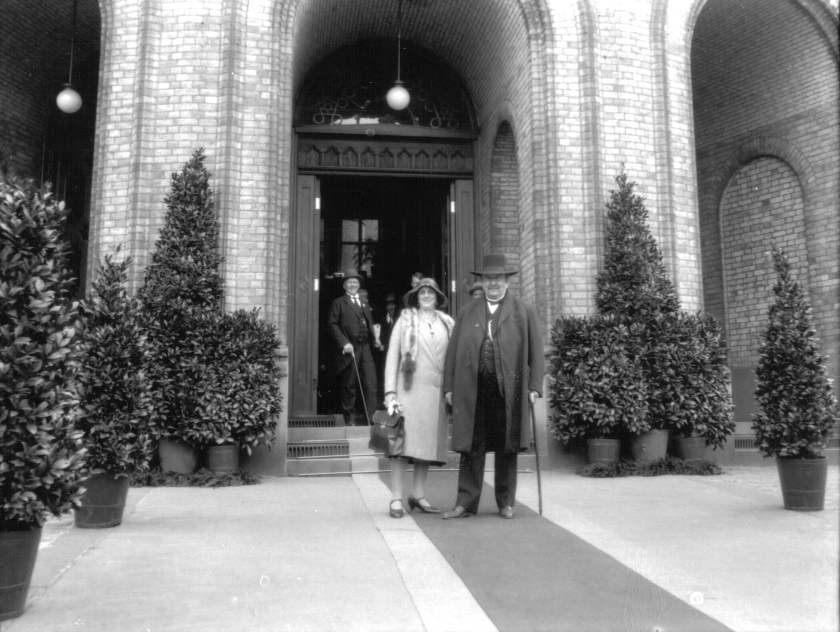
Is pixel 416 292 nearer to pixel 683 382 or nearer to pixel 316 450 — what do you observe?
pixel 316 450

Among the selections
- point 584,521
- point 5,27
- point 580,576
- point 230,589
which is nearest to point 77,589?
point 230,589

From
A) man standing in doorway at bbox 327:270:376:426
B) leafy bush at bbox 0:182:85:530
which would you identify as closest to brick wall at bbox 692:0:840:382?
man standing in doorway at bbox 327:270:376:426

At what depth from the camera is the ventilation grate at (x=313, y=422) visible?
1027 cm

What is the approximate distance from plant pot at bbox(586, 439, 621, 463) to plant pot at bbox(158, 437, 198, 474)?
4.40 m

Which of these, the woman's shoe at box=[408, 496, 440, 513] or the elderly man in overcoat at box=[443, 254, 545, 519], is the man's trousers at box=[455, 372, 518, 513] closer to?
the elderly man in overcoat at box=[443, 254, 545, 519]

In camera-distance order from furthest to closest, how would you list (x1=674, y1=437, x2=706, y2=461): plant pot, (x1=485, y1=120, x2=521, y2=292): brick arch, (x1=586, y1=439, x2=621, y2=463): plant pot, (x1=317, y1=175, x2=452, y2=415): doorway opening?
1. (x1=317, y1=175, x2=452, y2=415): doorway opening
2. (x1=485, y1=120, x2=521, y2=292): brick arch
3. (x1=674, y1=437, x2=706, y2=461): plant pot
4. (x1=586, y1=439, x2=621, y2=463): plant pot

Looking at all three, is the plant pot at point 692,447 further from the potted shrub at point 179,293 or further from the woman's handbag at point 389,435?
the potted shrub at point 179,293

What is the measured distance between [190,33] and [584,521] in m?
7.37

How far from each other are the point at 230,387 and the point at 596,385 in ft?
13.0

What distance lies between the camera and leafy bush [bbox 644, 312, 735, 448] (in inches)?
346

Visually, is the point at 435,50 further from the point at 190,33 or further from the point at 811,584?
the point at 811,584

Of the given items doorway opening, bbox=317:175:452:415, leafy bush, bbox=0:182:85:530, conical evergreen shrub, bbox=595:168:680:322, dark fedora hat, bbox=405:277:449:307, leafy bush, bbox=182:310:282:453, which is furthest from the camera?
doorway opening, bbox=317:175:452:415

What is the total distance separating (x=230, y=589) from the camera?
4070 mm

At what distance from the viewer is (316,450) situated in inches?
353
